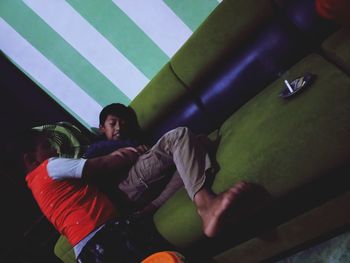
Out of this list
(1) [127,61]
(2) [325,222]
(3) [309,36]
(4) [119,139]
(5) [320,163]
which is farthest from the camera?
(1) [127,61]

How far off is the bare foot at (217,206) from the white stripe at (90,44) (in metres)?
1.68

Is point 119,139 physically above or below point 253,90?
above

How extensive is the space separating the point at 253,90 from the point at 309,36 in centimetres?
48

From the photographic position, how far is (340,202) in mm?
1076

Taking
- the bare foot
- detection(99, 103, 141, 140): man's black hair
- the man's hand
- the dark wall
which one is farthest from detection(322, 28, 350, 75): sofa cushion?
the dark wall

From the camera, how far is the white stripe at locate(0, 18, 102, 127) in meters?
2.70

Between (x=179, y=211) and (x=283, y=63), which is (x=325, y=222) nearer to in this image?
(x=179, y=211)

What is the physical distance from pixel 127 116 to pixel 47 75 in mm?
1025

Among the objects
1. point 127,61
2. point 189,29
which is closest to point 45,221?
point 127,61

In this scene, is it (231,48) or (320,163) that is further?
(231,48)

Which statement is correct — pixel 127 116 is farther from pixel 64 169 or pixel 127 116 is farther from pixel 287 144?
pixel 287 144

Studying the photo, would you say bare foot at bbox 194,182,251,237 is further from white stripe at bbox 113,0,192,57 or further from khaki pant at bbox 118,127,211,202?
white stripe at bbox 113,0,192,57

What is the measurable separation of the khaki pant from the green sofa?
0.34 ft

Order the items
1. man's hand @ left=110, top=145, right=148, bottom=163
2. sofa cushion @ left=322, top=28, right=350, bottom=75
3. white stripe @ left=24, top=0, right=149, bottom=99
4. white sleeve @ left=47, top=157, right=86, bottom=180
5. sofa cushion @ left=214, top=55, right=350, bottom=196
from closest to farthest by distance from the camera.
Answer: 1. sofa cushion @ left=214, top=55, right=350, bottom=196
2. sofa cushion @ left=322, top=28, right=350, bottom=75
3. white sleeve @ left=47, top=157, right=86, bottom=180
4. man's hand @ left=110, top=145, right=148, bottom=163
5. white stripe @ left=24, top=0, right=149, bottom=99
